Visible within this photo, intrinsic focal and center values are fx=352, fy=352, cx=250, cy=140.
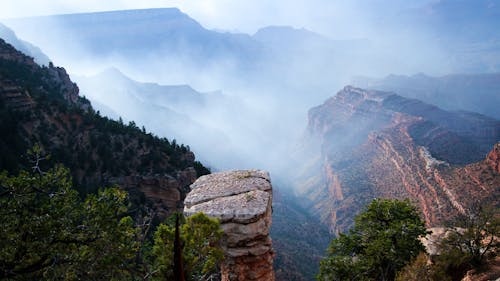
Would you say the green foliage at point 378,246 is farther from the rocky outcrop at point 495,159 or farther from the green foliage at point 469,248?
the rocky outcrop at point 495,159

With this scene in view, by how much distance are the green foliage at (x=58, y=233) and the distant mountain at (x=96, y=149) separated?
2134cm

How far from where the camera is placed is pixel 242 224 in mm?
10906

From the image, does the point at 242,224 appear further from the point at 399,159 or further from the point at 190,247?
the point at 399,159

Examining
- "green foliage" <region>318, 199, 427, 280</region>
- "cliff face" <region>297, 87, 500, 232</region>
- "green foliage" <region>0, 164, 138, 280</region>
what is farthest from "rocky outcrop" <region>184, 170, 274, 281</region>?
"cliff face" <region>297, 87, 500, 232</region>

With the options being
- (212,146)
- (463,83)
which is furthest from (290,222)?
(463,83)

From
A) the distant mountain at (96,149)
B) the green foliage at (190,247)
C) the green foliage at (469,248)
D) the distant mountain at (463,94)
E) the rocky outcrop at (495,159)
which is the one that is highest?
the distant mountain at (463,94)

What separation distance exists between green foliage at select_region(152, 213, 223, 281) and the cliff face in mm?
22824

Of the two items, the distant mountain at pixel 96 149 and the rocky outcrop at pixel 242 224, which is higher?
the distant mountain at pixel 96 149

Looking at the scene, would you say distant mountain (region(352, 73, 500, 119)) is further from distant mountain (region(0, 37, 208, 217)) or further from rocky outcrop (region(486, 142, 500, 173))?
distant mountain (region(0, 37, 208, 217))

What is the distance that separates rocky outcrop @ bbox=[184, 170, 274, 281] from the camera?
10.9m

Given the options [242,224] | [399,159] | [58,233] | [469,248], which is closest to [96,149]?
[242,224]

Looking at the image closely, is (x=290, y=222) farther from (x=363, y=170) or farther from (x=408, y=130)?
(x=408, y=130)

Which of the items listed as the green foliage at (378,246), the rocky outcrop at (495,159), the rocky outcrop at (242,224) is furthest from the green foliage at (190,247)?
the rocky outcrop at (495,159)

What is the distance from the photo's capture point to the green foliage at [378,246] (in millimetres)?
15727
